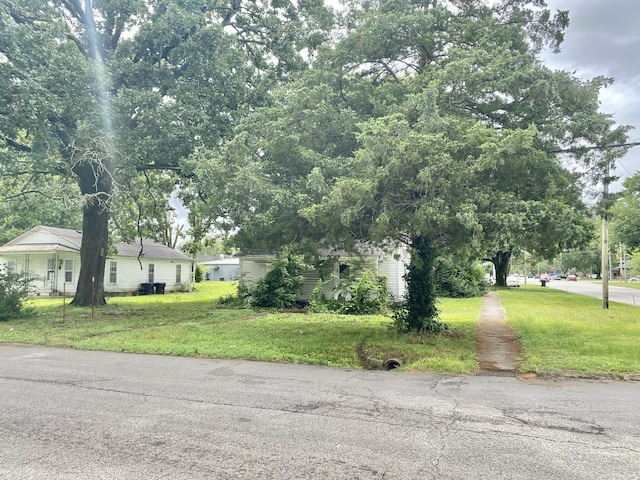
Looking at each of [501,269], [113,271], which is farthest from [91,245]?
[501,269]

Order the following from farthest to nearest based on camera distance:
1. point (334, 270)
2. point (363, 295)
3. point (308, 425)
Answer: point (334, 270)
point (363, 295)
point (308, 425)

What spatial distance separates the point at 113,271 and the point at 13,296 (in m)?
12.7

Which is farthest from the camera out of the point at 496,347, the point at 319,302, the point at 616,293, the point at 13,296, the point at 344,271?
the point at 616,293

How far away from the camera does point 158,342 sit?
392 inches

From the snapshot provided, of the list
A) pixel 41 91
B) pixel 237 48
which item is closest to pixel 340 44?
pixel 237 48

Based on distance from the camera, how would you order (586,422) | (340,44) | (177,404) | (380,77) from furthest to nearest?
(380,77) → (340,44) → (177,404) → (586,422)

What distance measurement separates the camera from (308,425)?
4719mm

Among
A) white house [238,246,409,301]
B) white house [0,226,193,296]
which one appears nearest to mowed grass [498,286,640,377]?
white house [238,246,409,301]

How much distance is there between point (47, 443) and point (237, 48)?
15.4 m

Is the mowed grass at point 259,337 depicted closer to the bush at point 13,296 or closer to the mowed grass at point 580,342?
the bush at point 13,296

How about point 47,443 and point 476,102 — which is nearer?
point 47,443

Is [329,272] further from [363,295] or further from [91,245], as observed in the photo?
[91,245]

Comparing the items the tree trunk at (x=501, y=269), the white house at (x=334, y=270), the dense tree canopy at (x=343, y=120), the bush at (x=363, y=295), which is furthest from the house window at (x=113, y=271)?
the tree trunk at (x=501, y=269)

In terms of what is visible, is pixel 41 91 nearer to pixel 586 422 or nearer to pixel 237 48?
pixel 237 48
